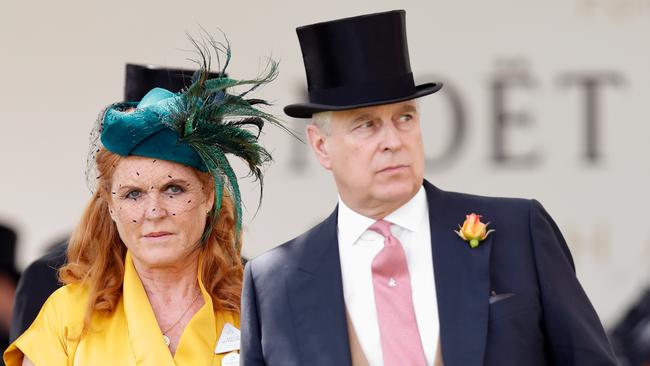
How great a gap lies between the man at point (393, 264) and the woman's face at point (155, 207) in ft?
1.53

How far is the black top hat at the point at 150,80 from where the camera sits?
18.2 ft

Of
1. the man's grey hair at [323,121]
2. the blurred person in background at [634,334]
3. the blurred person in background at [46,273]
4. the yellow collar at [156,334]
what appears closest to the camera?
the man's grey hair at [323,121]

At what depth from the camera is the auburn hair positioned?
4902mm

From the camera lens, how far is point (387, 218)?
428cm

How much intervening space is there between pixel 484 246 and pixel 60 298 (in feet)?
4.46

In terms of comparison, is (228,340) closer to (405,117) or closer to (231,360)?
(231,360)

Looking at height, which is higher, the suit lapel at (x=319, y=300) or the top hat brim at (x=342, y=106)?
the top hat brim at (x=342, y=106)

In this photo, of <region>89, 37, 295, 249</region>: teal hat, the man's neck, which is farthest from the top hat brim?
<region>89, 37, 295, 249</region>: teal hat

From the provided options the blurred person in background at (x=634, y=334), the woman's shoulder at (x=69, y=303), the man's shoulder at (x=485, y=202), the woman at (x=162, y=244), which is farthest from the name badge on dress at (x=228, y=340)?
the blurred person in background at (x=634, y=334)

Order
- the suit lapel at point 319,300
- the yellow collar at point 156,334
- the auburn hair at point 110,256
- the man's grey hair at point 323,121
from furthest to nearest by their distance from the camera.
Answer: the auburn hair at point 110,256 → the yellow collar at point 156,334 → the man's grey hair at point 323,121 → the suit lapel at point 319,300

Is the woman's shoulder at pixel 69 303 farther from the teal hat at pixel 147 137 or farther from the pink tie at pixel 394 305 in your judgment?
the pink tie at pixel 394 305

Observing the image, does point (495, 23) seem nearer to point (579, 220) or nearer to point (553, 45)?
point (553, 45)

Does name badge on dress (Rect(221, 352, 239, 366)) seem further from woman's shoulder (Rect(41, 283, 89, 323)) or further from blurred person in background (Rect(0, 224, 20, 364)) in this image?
blurred person in background (Rect(0, 224, 20, 364))

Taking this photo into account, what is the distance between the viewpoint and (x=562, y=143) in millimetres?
7285
